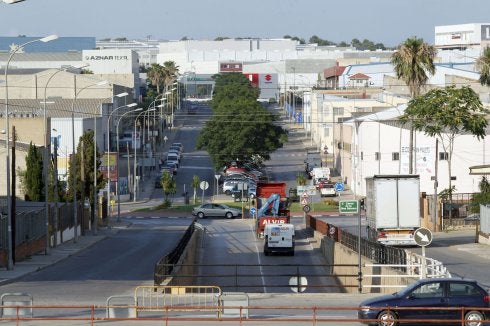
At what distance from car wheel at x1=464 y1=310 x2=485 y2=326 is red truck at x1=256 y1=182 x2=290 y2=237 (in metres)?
42.2

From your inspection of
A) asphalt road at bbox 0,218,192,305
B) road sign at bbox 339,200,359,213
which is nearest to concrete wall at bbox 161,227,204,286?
asphalt road at bbox 0,218,192,305

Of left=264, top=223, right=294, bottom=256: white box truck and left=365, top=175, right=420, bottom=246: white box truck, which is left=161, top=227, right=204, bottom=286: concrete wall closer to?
left=264, top=223, right=294, bottom=256: white box truck

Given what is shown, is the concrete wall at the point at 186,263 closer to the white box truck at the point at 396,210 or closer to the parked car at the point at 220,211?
the white box truck at the point at 396,210

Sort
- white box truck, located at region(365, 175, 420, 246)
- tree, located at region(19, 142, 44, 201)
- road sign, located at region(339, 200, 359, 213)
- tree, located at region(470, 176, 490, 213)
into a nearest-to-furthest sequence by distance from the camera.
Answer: road sign, located at region(339, 200, 359, 213), white box truck, located at region(365, 175, 420, 246), tree, located at region(19, 142, 44, 201), tree, located at region(470, 176, 490, 213)

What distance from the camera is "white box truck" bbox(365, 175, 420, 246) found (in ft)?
183

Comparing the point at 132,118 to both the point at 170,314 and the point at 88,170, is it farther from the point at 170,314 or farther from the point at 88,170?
the point at 170,314

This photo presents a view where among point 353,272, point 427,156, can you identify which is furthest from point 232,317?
point 427,156

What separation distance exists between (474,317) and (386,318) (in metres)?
1.94

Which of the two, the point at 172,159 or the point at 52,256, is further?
the point at 172,159

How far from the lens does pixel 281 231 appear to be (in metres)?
61.4

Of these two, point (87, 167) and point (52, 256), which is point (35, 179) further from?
point (52, 256)

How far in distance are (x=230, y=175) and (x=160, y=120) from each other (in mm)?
45094

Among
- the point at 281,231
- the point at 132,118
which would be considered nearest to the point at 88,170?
the point at 281,231

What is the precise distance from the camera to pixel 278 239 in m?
61.3
